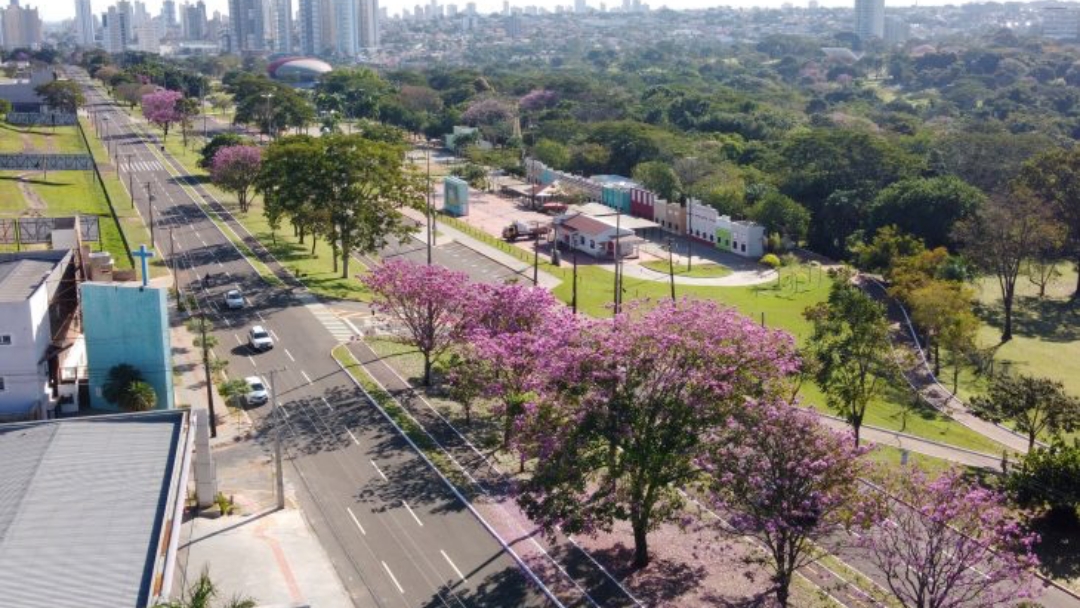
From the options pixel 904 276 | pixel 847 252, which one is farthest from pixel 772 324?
pixel 847 252

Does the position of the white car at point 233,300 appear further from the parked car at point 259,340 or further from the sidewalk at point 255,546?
the sidewalk at point 255,546

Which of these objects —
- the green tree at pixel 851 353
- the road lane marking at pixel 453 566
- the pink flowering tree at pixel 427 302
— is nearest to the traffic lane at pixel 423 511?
the road lane marking at pixel 453 566

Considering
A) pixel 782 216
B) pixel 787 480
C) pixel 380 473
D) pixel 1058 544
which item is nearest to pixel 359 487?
pixel 380 473

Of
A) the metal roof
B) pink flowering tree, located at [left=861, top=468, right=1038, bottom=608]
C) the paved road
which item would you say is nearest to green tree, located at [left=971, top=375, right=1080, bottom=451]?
pink flowering tree, located at [left=861, top=468, right=1038, bottom=608]

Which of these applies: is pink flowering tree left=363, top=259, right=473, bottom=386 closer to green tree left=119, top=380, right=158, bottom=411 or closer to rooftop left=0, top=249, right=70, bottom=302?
green tree left=119, top=380, right=158, bottom=411

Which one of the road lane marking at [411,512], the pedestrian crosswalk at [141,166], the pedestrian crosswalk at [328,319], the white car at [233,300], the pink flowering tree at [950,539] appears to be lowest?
the road lane marking at [411,512]
